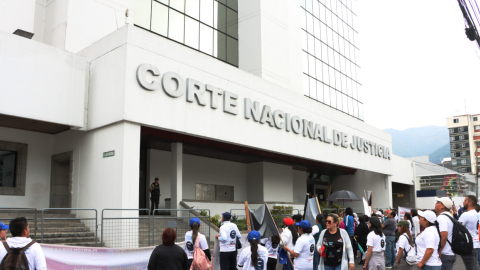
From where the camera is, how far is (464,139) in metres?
122

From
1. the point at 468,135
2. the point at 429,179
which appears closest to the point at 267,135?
the point at 429,179

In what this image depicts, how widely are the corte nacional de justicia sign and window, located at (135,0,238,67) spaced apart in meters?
5.75

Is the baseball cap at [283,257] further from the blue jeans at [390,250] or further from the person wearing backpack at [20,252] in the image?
the blue jeans at [390,250]

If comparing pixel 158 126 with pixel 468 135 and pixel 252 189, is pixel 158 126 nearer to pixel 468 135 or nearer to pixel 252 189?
pixel 252 189

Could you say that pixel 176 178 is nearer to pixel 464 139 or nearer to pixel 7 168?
pixel 7 168

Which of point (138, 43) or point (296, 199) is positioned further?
point (296, 199)

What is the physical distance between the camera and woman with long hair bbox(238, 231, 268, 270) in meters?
7.75

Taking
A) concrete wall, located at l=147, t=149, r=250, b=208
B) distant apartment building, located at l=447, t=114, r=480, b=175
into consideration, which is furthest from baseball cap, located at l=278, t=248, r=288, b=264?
distant apartment building, located at l=447, t=114, r=480, b=175

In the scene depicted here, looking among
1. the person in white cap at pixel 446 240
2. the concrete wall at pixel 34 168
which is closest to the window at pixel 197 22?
the concrete wall at pixel 34 168

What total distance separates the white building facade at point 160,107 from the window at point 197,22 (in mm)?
75

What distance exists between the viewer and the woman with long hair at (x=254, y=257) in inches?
305

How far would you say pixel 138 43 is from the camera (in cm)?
1595

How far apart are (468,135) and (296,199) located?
109581mm

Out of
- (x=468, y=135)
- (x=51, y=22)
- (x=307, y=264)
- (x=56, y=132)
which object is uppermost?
(x=468, y=135)
